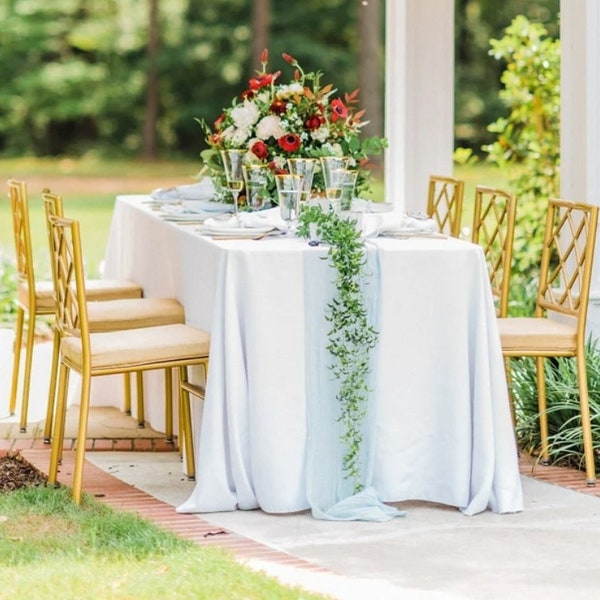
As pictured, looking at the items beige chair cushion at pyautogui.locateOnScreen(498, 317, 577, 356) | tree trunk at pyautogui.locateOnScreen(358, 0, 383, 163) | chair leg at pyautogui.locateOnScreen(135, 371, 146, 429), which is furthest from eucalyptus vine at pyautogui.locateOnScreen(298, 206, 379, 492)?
tree trunk at pyautogui.locateOnScreen(358, 0, 383, 163)

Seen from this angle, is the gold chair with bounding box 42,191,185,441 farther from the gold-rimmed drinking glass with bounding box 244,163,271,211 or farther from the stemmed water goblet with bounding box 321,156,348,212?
the stemmed water goblet with bounding box 321,156,348,212

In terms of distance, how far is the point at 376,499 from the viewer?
16.0ft

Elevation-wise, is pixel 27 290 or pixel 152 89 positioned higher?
pixel 152 89

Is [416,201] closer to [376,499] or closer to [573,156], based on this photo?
[573,156]

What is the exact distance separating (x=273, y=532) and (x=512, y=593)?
941 millimetres

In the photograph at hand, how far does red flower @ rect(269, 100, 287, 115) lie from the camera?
19.0 ft

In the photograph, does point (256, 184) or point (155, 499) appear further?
point (256, 184)

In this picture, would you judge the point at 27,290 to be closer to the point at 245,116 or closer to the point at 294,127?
the point at 245,116

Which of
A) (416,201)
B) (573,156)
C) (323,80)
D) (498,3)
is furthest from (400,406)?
(498,3)

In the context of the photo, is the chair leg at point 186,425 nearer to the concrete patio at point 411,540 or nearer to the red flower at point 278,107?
the concrete patio at point 411,540

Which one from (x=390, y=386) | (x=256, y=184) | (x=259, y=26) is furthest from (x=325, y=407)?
(x=259, y=26)

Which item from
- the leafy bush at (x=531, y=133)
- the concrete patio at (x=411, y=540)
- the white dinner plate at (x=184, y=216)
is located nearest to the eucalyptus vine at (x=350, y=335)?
the concrete patio at (x=411, y=540)

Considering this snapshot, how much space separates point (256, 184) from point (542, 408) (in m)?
1.42

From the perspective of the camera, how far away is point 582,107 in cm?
607
